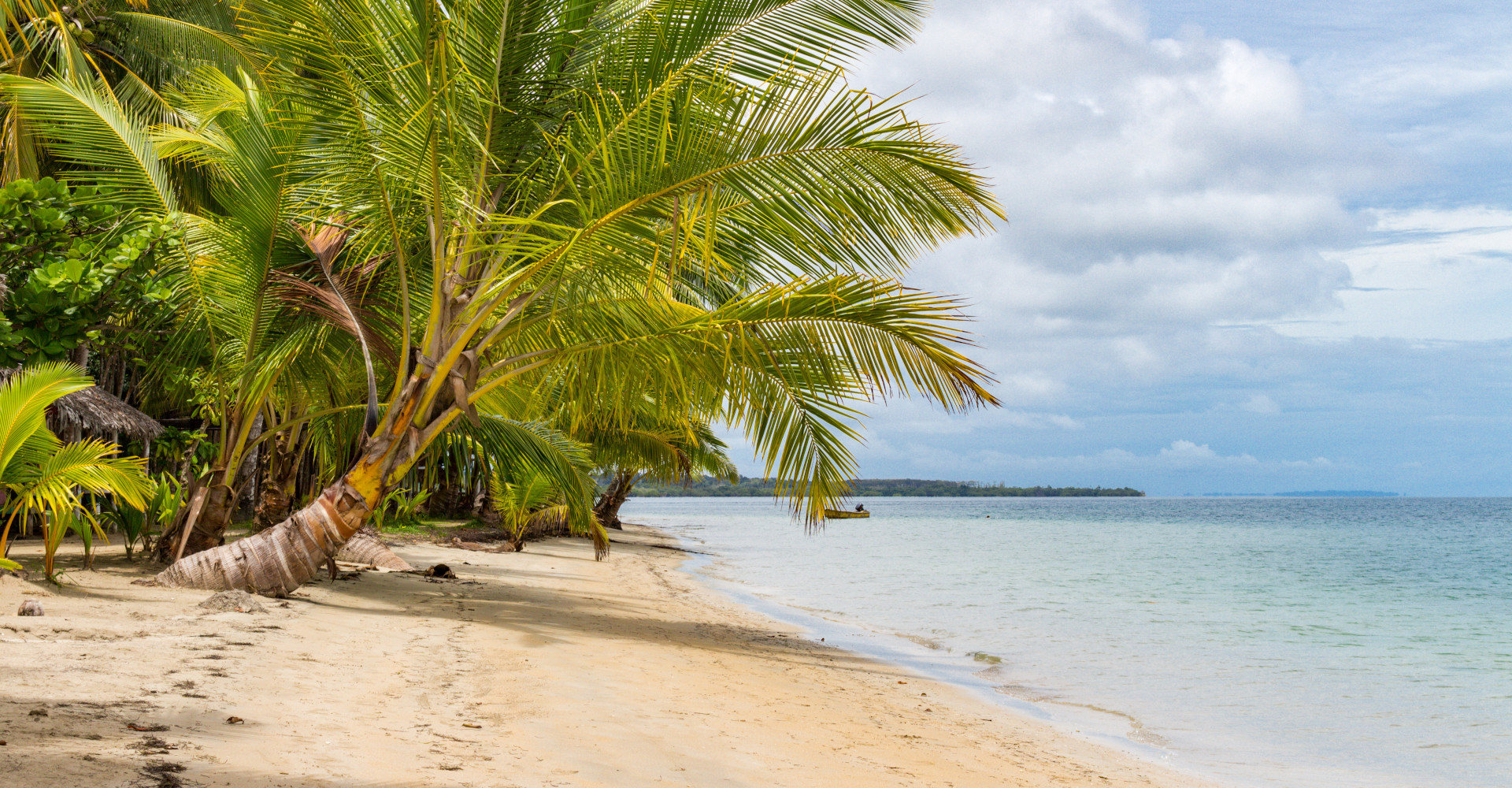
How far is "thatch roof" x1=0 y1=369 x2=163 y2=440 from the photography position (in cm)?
909

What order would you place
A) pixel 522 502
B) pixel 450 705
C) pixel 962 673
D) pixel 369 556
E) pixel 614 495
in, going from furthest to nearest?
pixel 614 495 → pixel 522 502 → pixel 369 556 → pixel 962 673 → pixel 450 705

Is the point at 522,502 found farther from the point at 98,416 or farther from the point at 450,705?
the point at 450,705

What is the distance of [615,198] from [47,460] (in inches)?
145

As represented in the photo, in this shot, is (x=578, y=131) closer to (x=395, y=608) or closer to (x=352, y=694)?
(x=395, y=608)

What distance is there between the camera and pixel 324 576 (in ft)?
26.1

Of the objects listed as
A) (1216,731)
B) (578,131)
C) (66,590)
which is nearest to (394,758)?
(66,590)

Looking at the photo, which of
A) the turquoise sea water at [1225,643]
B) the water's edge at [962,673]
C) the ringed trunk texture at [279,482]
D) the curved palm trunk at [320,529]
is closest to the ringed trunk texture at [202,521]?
the curved palm trunk at [320,529]

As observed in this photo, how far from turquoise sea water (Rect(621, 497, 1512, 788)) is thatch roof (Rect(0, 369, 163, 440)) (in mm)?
7789

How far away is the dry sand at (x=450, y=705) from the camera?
2.92m

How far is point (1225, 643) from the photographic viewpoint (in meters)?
10.2

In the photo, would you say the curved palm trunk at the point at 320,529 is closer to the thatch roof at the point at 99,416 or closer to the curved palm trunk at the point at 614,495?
the thatch roof at the point at 99,416

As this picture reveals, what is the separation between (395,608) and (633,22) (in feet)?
15.7

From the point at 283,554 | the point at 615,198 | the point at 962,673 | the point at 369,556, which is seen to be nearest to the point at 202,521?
the point at 283,554

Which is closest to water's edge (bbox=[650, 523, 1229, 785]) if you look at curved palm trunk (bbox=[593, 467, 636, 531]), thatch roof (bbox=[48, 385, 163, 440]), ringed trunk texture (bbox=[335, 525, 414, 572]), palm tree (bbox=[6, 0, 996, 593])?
palm tree (bbox=[6, 0, 996, 593])
